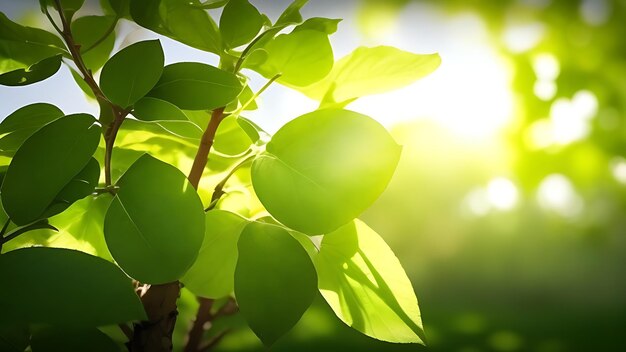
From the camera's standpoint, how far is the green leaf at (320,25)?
320 mm

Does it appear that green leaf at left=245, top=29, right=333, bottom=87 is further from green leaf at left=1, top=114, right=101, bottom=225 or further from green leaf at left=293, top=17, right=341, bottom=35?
green leaf at left=1, top=114, right=101, bottom=225

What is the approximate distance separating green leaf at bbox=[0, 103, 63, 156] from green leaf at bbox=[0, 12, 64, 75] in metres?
0.03

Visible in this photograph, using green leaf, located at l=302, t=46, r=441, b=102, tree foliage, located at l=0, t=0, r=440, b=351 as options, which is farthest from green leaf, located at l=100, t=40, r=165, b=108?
green leaf, located at l=302, t=46, r=441, b=102

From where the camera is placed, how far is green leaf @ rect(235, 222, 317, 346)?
0.27 metres

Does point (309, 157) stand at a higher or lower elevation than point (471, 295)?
higher

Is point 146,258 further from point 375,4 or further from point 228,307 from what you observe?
point 375,4

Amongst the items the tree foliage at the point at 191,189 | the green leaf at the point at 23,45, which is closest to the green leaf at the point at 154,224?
the tree foliage at the point at 191,189

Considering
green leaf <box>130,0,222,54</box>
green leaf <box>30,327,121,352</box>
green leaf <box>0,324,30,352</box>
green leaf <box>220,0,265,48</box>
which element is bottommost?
green leaf <box>0,324,30,352</box>

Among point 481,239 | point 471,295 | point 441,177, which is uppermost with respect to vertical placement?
point 441,177

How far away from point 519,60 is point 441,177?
22.4ft

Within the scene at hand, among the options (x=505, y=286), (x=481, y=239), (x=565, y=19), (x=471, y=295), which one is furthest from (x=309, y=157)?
(x=481, y=239)

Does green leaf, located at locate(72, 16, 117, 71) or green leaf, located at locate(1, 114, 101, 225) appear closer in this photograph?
green leaf, located at locate(1, 114, 101, 225)

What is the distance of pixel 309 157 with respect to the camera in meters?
0.28

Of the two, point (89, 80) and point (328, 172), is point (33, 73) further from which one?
point (328, 172)
